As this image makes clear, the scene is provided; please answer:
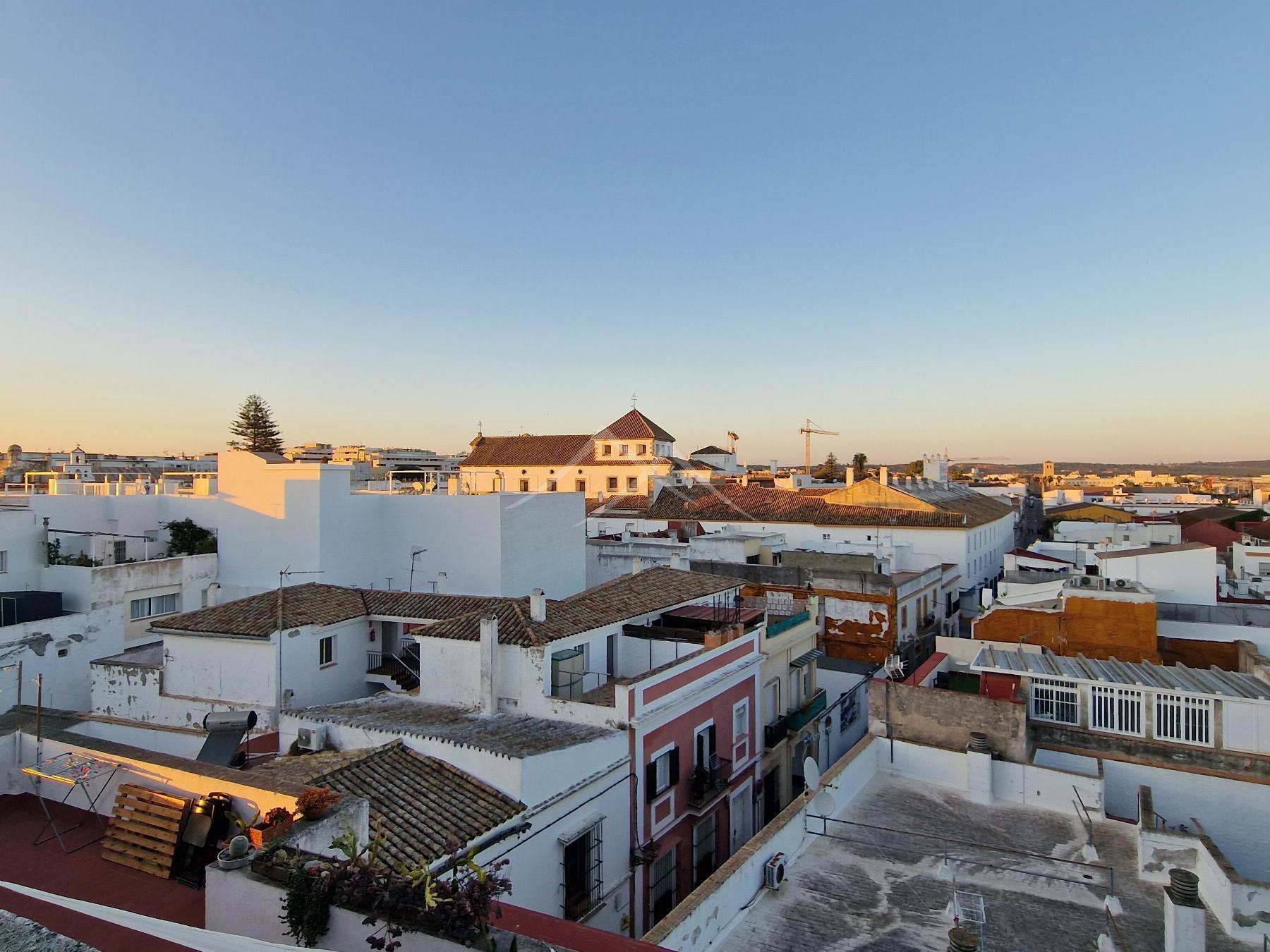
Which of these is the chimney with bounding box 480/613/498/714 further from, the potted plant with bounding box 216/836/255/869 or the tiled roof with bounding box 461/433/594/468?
the tiled roof with bounding box 461/433/594/468

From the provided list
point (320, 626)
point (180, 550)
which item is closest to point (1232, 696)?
point (320, 626)

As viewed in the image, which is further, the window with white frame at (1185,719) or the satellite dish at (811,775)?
the window with white frame at (1185,719)

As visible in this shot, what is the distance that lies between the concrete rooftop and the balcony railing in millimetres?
5611

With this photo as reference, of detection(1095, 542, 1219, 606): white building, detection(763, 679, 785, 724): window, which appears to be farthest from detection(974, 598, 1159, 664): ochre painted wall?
detection(763, 679, 785, 724): window

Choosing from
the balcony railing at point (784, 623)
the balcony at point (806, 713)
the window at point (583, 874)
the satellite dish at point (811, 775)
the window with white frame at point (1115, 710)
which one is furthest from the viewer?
the balcony railing at point (784, 623)

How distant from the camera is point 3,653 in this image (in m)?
15.5

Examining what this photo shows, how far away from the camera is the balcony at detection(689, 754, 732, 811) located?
12.0m

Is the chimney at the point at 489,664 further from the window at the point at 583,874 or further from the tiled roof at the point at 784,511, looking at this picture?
the tiled roof at the point at 784,511

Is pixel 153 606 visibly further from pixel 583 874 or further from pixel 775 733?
pixel 775 733

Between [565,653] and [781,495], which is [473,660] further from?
[781,495]

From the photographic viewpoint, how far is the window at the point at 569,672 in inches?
459

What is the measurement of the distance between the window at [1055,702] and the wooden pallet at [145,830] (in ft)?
37.1

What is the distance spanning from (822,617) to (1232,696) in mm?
11854

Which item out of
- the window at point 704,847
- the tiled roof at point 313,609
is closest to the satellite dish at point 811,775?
the window at point 704,847
